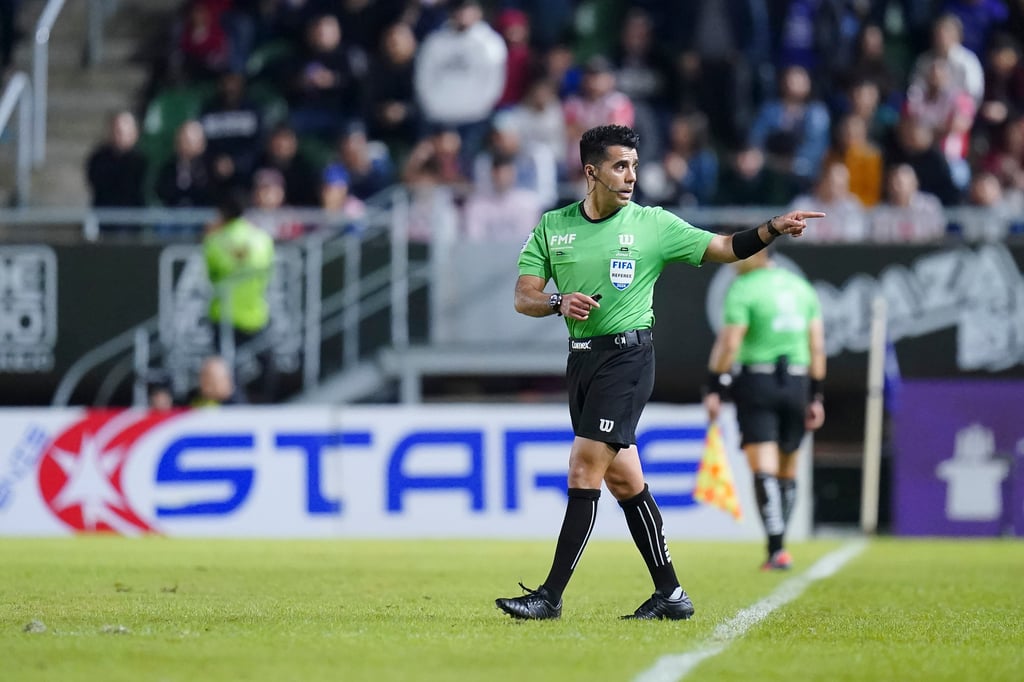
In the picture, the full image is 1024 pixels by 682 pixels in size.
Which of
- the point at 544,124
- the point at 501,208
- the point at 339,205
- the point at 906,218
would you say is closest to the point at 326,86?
the point at 339,205

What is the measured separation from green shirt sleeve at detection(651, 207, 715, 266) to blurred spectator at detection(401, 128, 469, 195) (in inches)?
411

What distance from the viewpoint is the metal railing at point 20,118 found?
20.0 m

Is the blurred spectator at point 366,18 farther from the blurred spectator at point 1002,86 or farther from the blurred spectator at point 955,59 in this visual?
the blurred spectator at point 1002,86

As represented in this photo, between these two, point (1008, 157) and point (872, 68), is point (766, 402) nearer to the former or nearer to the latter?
point (1008, 157)

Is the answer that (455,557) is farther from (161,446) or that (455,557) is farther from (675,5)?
(675,5)

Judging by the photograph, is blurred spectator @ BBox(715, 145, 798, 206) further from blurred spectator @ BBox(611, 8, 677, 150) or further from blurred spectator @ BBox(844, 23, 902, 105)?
blurred spectator @ BBox(844, 23, 902, 105)

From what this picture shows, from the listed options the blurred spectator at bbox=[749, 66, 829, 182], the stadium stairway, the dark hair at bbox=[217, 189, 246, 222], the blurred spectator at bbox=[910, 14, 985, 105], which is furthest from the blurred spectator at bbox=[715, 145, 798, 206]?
the stadium stairway

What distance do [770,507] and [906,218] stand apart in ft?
21.8

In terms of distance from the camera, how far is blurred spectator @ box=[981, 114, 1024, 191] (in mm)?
19094

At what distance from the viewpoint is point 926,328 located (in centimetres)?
1873

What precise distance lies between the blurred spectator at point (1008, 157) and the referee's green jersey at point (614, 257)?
1148 cm

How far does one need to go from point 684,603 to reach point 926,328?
1100 cm

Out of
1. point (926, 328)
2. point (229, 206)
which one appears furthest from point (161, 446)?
point (926, 328)

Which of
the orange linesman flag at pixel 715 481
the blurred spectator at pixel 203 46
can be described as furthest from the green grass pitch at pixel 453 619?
the blurred spectator at pixel 203 46
